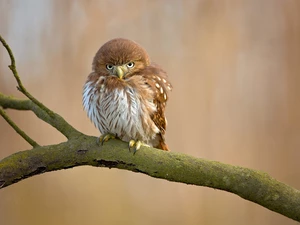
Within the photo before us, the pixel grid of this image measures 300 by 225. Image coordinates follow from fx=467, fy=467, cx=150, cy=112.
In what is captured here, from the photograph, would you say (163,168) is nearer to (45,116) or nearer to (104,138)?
(104,138)

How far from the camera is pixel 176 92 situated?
2.88 m

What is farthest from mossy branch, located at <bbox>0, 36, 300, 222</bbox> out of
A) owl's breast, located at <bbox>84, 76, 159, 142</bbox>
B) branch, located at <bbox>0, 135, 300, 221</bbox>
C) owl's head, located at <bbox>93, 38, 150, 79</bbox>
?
owl's head, located at <bbox>93, 38, 150, 79</bbox>

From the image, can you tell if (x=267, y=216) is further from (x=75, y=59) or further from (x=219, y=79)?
(x=75, y=59)

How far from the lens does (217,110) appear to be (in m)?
2.88

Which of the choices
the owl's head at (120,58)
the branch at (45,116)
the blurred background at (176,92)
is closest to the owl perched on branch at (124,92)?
the owl's head at (120,58)

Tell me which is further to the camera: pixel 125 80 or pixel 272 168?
pixel 272 168

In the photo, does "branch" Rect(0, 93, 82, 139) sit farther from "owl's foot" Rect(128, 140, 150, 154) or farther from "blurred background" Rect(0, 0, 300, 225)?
"blurred background" Rect(0, 0, 300, 225)

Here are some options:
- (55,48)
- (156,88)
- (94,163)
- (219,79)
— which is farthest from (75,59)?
(94,163)

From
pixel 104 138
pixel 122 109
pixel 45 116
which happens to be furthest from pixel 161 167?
pixel 45 116

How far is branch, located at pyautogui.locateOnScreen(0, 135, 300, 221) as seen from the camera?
1.29 m

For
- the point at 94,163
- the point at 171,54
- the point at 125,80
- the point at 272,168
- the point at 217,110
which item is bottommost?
the point at 94,163

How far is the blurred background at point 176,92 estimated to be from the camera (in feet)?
9.18

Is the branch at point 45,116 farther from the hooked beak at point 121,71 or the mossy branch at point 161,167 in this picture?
the hooked beak at point 121,71

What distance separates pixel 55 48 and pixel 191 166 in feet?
5.61
